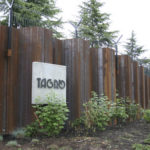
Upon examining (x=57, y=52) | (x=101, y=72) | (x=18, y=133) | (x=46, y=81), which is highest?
(x=57, y=52)

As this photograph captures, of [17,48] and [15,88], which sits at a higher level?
[17,48]

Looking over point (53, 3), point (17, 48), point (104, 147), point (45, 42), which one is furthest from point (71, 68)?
point (53, 3)

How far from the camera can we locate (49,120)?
4.21 m

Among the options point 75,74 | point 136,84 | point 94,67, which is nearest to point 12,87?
point 75,74

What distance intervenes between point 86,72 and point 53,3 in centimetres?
1195

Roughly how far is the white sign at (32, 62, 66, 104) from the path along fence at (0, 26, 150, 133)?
16 centimetres

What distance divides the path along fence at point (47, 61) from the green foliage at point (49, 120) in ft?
0.85

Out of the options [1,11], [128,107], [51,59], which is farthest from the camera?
[1,11]

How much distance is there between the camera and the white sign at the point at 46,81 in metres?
4.71

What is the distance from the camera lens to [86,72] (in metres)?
6.15

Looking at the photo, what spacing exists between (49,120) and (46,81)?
102 centimetres

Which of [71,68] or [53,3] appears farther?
[53,3]

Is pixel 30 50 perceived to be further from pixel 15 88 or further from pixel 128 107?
pixel 128 107

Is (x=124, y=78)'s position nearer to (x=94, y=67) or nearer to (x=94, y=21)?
(x=94, y=67)
